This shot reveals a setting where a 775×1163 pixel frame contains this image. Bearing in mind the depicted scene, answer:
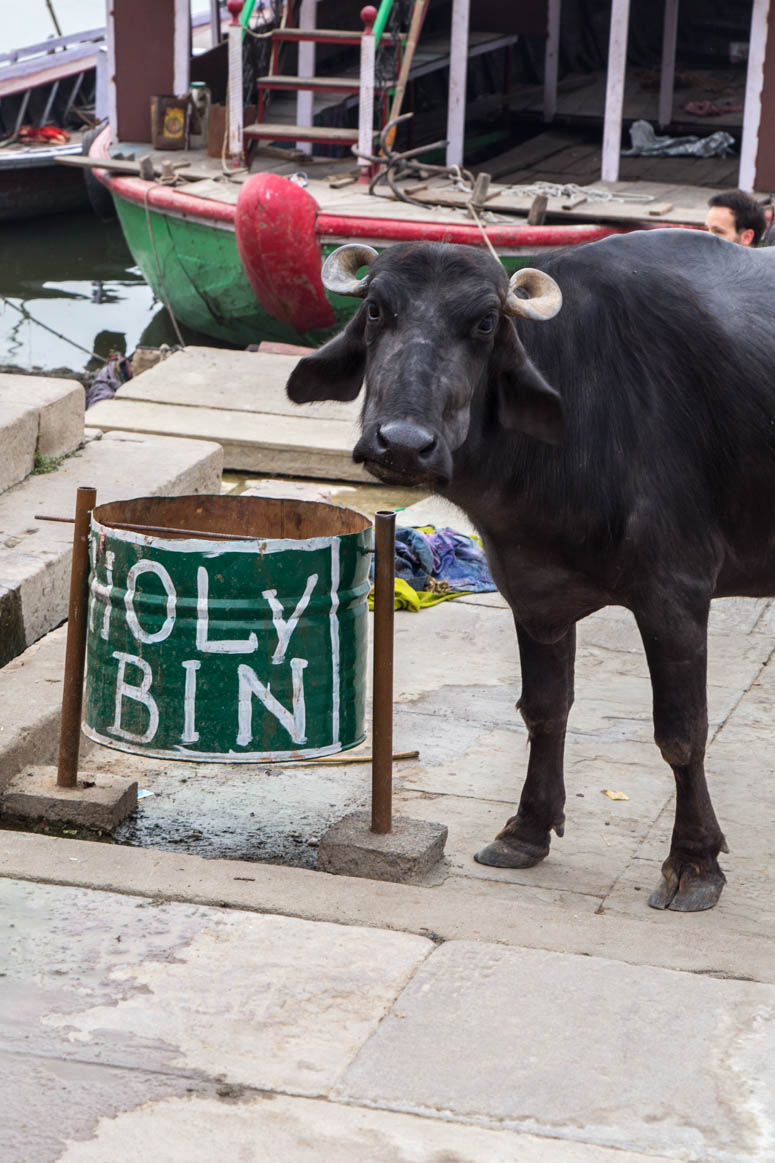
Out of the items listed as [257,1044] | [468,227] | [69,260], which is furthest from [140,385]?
[69,260]

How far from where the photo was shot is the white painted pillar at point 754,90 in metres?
12.6

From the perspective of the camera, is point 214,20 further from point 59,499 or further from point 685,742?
point 685,742

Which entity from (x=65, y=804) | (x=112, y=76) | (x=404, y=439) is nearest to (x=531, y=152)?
(x=112, y=76)

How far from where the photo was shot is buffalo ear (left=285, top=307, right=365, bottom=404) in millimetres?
4016

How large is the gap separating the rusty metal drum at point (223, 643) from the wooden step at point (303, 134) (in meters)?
10.0

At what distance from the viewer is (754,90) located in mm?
12766

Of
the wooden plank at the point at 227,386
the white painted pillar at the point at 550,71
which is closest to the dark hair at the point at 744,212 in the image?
the wooden plank at the point at 227,386

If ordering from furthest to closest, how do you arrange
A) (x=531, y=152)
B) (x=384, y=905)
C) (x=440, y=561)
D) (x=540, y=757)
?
(x=531, y=152) → (x=440, y=561) → (x=540, y=757) → (x=384, y=905)

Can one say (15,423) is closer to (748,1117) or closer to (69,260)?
(748,1117)

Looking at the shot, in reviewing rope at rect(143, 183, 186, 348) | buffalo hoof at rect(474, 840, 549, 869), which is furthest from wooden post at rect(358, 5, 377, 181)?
buffalo hoof at rect(474, 840, 549, 869)

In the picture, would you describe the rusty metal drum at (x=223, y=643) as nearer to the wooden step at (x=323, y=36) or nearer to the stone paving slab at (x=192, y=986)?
the stone paving slab at (x=192, y=986)

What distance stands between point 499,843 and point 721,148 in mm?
13036

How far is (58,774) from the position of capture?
452cm

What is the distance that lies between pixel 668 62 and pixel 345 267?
14.6 m
